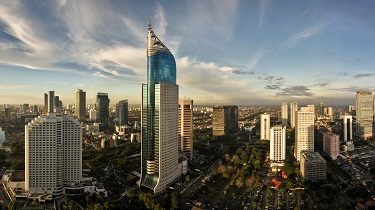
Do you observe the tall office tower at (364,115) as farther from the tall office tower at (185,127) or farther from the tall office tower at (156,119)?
the tall office tower at (156,119)

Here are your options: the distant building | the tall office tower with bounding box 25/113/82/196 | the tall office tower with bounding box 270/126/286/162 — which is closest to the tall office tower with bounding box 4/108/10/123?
the tall office tower with bounding box 25/113/82/196

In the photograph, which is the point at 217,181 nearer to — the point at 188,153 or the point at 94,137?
the point at 188,153

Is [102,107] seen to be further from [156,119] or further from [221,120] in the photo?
[156,119]

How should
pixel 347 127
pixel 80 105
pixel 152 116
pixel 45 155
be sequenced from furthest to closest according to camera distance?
1. pixel 80 105
2. pixel 347 127
3. pixel 152 116
4. pixel 45 155

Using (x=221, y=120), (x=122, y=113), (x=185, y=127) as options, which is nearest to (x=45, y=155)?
(x=185, y=127)

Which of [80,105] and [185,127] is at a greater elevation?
[80,105]

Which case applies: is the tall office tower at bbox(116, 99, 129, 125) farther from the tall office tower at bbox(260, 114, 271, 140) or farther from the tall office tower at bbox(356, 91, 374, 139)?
the tall office tower at bbox(356, 91, 374, 139)

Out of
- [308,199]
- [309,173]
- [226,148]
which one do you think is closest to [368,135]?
[226,148]
